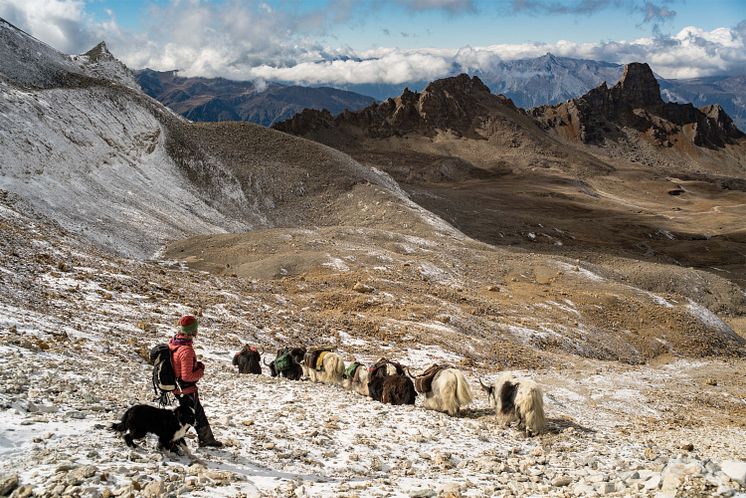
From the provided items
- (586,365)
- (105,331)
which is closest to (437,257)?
(586,365)

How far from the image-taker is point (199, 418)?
26.9 feet

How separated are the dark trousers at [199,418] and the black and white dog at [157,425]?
21 cm

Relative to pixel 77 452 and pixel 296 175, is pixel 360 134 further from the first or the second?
pixel 77 452

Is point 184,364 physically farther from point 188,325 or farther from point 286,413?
point 286,413

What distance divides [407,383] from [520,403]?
2965 millimetres

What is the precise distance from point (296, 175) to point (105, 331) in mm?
49059

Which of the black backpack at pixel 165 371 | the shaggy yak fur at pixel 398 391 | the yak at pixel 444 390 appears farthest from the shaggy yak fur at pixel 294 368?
the black backpack at pixel 165 371

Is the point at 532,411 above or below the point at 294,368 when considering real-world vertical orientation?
above

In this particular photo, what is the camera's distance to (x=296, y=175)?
6275cm

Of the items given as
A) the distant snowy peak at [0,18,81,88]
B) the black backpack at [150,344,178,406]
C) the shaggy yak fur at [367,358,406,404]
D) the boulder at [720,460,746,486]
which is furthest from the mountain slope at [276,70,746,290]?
the distant snowy peak at [0,18,81,88]

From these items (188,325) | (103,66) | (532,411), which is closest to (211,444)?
(188,325)

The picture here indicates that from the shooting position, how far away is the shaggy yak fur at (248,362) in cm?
1501

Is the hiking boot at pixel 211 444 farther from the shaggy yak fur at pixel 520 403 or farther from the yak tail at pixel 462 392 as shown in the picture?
the yak tail at pixel 462 392

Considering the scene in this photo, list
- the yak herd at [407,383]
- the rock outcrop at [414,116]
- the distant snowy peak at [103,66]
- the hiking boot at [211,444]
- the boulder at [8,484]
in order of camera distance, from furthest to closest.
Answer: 1. the rock outcrop at [414,116]
2. the distant snowy peak at [103,66]
3. the yak herd at [407,383]
4. the hiking boot at [211,444]
5. the boulder at [8,484]
